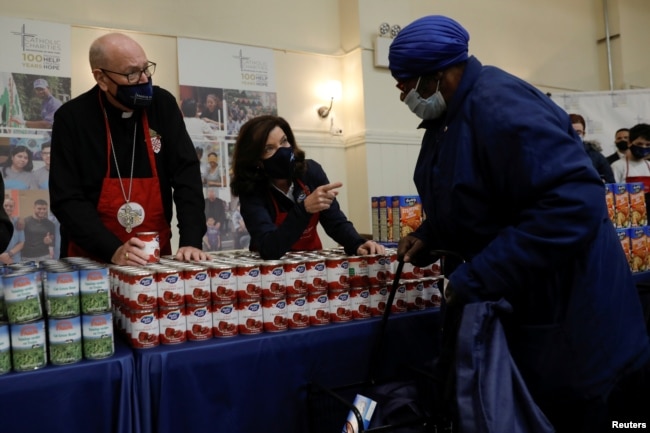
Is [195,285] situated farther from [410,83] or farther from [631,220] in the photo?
[631,220]

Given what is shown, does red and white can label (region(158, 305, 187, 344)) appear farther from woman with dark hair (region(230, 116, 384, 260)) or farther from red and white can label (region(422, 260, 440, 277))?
red and white can label (region(422, 260, 440, 277))

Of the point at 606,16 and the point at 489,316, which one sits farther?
the point at 606,16

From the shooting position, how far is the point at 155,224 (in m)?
2.37

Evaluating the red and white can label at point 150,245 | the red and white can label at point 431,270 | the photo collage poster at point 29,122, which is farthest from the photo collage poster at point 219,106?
the red and white can label at point 431,270

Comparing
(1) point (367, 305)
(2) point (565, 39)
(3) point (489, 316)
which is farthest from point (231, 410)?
(2) point (565, 39)

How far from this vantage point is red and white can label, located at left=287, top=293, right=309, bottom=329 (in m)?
1.78

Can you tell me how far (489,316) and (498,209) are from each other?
12.4 inches

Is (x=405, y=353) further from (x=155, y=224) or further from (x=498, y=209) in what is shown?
(x=155, y=224)

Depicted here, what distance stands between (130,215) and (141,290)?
84 centimetres

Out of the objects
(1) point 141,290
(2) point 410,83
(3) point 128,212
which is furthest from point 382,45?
(1) point 141,290

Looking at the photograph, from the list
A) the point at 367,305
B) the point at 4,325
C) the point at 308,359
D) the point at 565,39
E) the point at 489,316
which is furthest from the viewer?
the point at 565,39

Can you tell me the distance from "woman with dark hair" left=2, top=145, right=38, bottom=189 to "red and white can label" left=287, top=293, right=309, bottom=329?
3.53 metres

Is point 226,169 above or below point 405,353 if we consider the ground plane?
above

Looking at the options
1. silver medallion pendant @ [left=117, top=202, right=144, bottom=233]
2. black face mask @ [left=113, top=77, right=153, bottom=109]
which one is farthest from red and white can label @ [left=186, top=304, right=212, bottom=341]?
black face mask @ [left=113, top=77, right=153, bottom=109]
